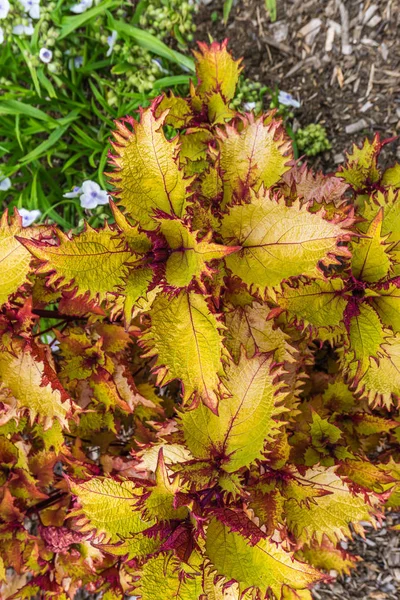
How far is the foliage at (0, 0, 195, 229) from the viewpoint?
241 cm

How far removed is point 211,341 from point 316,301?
0.35 meters

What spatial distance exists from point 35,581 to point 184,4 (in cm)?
240

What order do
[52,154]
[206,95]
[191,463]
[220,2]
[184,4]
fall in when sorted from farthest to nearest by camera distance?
1. [52,154]
2. [220,2]
3. [184,4]
4. [206,95]
5. [191,463]

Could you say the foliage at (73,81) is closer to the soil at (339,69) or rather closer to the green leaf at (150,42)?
the green leaf at (150,42)

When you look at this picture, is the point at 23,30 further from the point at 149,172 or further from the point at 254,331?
the point at 254,331

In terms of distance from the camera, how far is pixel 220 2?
2576 mm

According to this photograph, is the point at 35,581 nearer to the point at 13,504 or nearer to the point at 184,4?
the point at 13,504

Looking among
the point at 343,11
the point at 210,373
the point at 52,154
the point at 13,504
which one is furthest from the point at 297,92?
the point at 13,504

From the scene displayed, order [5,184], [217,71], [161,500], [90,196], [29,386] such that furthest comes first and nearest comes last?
[5,184]
[90,196]
[217,71]
[29,386]
[161,500]

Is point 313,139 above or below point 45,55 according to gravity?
below

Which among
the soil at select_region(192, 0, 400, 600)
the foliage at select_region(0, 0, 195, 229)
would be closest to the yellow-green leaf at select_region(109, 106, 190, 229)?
the foliage at select_region(0, 0, 195, 229)

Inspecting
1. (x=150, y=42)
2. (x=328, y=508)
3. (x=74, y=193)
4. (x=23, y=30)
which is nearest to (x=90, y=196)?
(x=74, y=193)

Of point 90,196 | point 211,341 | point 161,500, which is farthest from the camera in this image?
point 90,196

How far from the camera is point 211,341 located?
108cm
